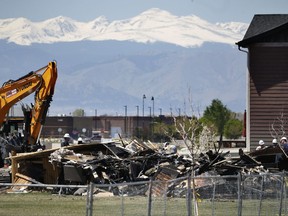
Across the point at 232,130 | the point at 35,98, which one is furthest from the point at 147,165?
the point at 232,130

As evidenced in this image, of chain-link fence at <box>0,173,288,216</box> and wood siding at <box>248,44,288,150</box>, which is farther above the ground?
wood siding at <box>248,44,288,150</box>

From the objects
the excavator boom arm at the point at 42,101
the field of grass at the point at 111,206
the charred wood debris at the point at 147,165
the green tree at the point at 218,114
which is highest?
the green tree at the point at 218,114

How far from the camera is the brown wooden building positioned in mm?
50438

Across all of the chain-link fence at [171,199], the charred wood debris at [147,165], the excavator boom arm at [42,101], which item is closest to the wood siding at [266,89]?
the excavator boom arm at [42,101]

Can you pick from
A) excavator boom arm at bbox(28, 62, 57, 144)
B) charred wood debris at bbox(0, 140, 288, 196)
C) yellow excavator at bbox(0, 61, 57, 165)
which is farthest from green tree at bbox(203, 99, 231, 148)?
charred wood debris at bbox(0, 140, 288, 196)

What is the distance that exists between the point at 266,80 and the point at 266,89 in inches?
17.1

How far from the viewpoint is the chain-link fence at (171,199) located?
20391mm

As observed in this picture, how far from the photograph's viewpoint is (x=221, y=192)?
24.7 metres

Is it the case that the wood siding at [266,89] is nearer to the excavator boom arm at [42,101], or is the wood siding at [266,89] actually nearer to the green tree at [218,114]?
the excavator boom arm at [42,101]

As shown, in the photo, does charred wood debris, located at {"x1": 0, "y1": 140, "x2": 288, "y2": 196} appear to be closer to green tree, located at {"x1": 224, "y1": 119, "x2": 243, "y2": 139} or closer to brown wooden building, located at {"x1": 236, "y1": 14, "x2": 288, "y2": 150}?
brown wooden building, located at {"x1": 236, "y1": 14, "x2": 288, "y2": 150}

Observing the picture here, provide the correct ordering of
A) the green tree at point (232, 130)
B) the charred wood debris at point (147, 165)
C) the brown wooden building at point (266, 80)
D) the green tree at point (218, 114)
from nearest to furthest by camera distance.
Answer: the charred wood debris at point (147, 165)
the brown wooden building at point (266, 80)
the green tree at point (232, 130)
the green tree at point (218, 114)

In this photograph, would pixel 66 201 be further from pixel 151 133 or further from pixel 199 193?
pixel 151 133

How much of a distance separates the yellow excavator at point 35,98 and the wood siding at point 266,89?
10826mm

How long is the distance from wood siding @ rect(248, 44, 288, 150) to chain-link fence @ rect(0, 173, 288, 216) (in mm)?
19404
